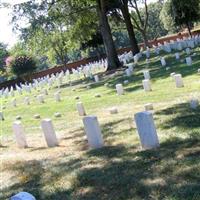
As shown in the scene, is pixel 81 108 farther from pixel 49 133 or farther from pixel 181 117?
pixel 181 117

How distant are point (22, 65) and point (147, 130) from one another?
51.2 m

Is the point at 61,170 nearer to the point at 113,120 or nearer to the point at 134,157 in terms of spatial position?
the point at 134,157

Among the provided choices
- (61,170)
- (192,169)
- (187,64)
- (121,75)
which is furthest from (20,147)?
(121,75)

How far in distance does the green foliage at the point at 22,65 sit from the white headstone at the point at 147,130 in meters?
50.3

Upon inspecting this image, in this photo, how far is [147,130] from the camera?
291 inches

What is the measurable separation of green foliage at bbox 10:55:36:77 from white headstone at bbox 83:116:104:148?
4910 centimetres

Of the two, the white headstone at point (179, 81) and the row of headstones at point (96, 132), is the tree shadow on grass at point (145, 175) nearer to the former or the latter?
the row of headstones at point (96, 132)

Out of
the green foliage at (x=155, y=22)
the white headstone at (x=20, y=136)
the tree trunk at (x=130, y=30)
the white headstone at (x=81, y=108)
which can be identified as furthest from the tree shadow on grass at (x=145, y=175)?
the green foliage at (x=155, y=22)

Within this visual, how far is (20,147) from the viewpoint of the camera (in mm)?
A: 10508

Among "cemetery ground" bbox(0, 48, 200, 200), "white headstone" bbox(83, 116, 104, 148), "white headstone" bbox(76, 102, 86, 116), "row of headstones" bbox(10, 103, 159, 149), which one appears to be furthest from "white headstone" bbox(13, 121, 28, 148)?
"white headstone" bbox(76, 102, 86, 116)

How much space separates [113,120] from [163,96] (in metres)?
2.58

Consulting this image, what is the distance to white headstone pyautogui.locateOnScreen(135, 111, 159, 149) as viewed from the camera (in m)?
7.31

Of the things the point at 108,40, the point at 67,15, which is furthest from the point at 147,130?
the point at 67,15

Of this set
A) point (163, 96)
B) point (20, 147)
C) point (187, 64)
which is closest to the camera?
point (20, 147)
